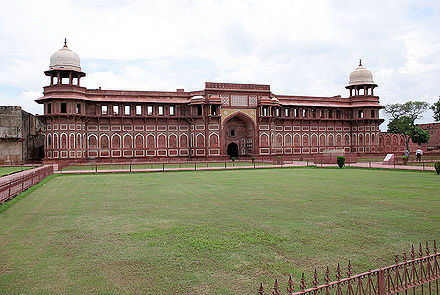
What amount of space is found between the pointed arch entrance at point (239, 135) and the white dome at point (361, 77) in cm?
1507

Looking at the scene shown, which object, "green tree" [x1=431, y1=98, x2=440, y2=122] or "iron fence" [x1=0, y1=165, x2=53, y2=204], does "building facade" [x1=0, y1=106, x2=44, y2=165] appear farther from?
"green tree" [x1=431, y1=98, x2=440, y2=122]

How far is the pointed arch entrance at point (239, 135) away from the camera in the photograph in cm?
4103

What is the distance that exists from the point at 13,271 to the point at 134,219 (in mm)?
3314

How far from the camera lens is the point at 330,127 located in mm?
45312

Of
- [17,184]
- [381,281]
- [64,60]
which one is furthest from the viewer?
[64,60]

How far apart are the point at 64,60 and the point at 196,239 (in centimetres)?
3382

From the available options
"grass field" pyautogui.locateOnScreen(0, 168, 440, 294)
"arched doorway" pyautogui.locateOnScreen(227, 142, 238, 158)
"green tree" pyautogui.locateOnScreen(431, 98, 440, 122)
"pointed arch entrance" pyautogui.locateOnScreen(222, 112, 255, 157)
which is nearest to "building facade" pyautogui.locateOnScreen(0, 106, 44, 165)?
"pointed arch entrance" pyautogui.locateOnScreen(222, 112, 255, 157)

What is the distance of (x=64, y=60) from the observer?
34906 millimetres

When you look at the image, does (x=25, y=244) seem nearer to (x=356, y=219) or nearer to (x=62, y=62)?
(x=356, y=219)

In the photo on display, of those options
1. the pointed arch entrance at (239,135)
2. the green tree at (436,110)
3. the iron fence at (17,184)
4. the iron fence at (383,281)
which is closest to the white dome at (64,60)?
the pointed arch entrance at (239,135)

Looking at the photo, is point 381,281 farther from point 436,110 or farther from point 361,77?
point 436,110

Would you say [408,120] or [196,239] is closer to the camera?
[196,239]

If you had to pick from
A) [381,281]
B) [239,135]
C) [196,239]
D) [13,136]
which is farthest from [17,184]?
[239,135]

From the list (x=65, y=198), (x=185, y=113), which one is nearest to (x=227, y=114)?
(x=185, y=113)
